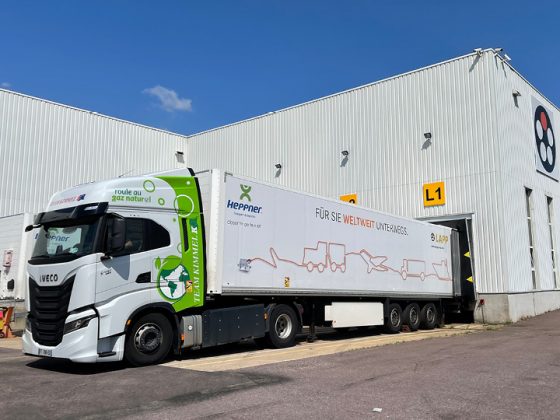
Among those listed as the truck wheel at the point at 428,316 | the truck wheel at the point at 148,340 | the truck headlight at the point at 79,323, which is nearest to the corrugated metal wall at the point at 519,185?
the truck wheel at the point at 428,316

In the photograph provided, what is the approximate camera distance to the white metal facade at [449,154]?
67.6 ft

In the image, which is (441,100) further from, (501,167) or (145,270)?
(145,270)

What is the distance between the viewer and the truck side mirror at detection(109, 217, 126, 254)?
911 centimetres

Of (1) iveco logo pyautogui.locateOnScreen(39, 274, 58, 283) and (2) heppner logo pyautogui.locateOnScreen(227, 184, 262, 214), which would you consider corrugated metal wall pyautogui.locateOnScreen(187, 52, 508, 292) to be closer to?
(2) heppner logo pyautogui.locateOnScreen(227, 184, 262, 214)

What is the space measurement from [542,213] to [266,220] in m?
17.3

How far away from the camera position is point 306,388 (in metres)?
7.45

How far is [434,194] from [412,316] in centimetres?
666

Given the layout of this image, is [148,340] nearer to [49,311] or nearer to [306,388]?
[49,311]

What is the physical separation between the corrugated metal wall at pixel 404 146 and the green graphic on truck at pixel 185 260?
45.1ft

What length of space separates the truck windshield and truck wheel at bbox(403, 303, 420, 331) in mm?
10962

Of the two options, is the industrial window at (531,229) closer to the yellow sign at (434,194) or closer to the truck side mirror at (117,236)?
the yellow sign at (434,194)

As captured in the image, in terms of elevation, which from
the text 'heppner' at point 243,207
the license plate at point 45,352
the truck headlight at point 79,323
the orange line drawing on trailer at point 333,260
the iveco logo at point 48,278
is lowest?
the license plate at point 45,352

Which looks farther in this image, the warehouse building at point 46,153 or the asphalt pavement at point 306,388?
the warehouse building at point 46,153

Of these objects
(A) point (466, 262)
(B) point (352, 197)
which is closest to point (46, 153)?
(B) point (352, 197)
